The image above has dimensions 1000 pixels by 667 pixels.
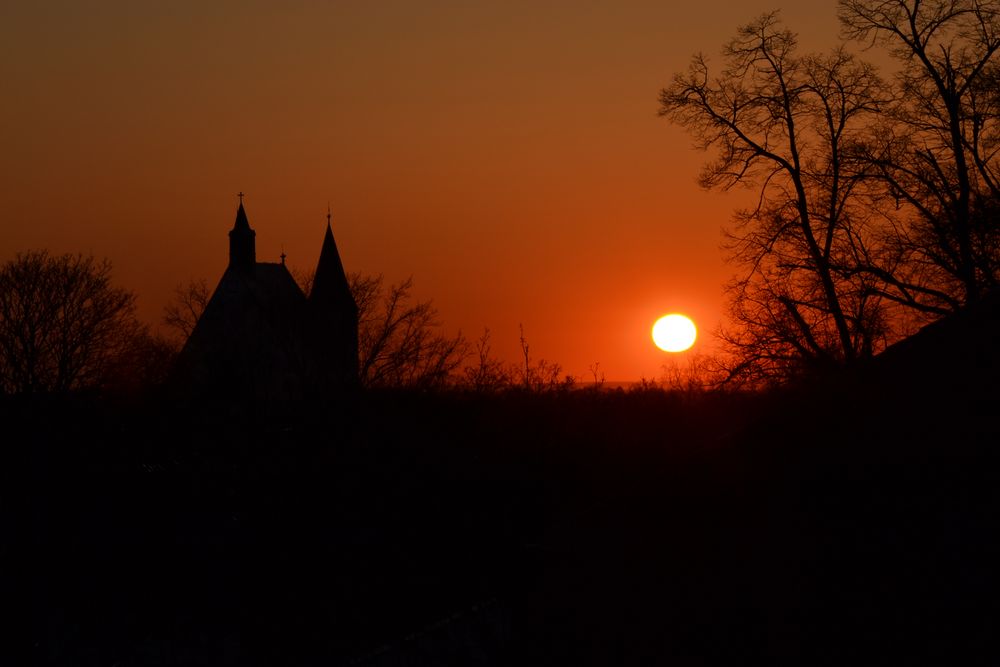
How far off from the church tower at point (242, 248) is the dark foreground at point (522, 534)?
168 ft

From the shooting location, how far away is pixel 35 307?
6241 centimetres

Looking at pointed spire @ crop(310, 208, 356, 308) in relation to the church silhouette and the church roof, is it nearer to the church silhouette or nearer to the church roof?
the church roof

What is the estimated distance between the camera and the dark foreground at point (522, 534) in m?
8.99

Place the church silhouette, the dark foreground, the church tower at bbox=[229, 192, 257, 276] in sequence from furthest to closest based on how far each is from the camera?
the church tower at bbox=[229, 192, 257, 276], the church silhouette, the dark foreground

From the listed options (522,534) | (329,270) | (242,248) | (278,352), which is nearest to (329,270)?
(329,270)

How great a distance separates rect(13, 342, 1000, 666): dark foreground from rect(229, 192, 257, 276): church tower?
5122 centimetres

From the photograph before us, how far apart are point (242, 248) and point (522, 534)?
70986 mm

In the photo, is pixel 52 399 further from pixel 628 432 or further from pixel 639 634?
pixel 639 634

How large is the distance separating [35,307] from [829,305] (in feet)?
171

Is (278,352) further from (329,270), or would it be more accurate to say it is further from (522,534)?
(522,534)

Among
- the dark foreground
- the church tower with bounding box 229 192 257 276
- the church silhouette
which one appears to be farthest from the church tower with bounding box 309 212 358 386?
the church tower with bounding box 229 192 257 276

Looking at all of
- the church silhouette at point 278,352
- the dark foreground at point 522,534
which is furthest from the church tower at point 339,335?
the dark foreground at point 522,534

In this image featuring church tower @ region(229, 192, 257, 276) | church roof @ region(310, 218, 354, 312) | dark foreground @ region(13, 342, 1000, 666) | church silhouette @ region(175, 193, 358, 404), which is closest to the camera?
dark foreground @ region(13, 342, 1000, 666)

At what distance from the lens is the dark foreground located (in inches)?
354
